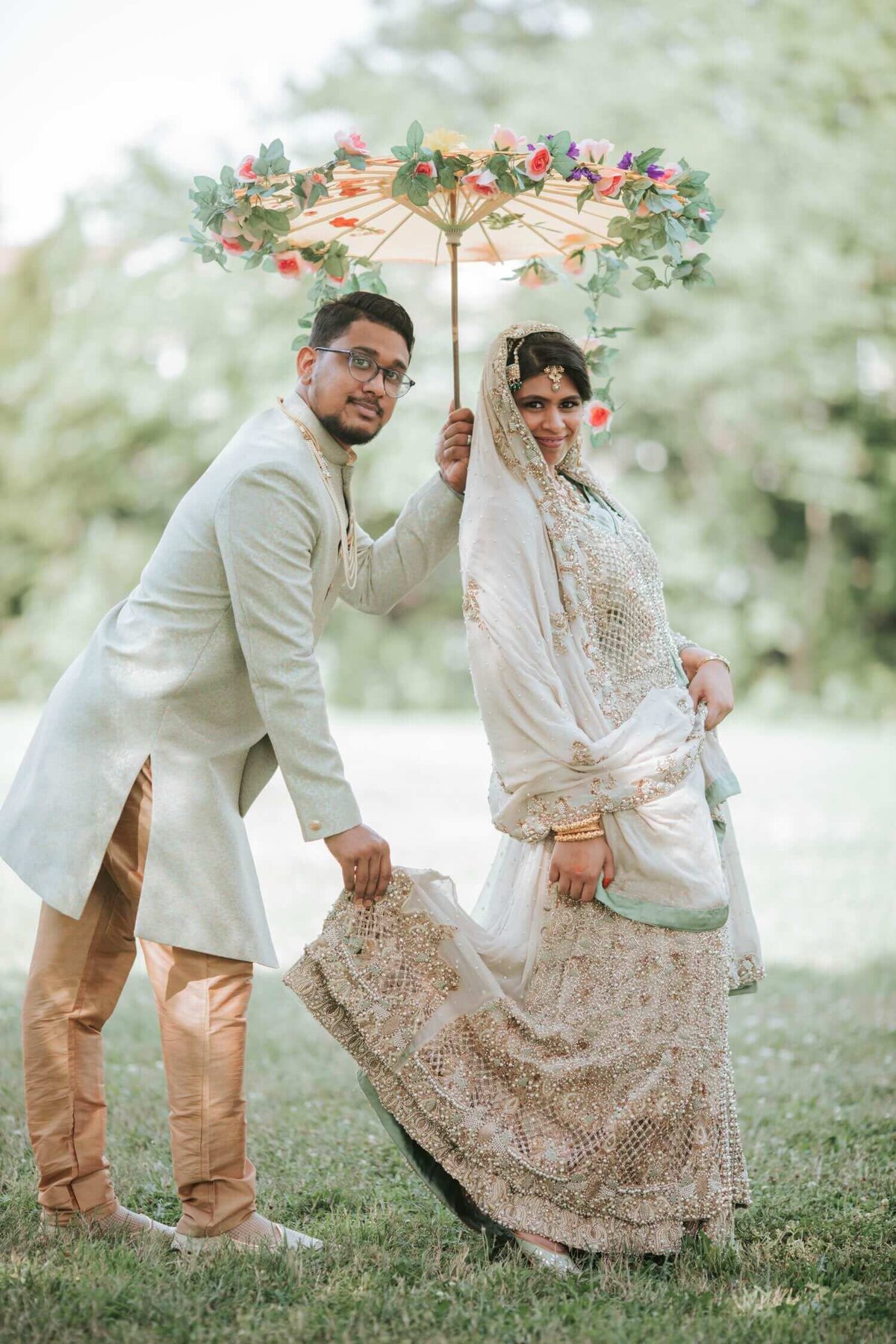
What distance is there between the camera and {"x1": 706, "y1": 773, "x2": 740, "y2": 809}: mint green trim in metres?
3.53

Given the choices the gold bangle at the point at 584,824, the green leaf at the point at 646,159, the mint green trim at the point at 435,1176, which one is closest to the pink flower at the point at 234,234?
the green leaf at the point at 646,159

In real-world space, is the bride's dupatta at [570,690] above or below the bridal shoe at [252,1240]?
above

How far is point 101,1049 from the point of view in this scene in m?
3.51

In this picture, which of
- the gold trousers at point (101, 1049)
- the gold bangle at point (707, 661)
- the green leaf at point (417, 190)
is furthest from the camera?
the gold bangle at point (707, 661)

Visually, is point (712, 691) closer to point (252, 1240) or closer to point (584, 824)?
point (584, 824)

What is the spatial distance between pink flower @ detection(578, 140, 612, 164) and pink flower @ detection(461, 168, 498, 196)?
8.5 inches

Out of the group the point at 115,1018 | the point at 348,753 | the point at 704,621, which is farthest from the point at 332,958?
the point at 704,621

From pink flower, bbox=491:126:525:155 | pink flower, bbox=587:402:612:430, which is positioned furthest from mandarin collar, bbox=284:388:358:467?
pink flower, bbox=587:402:612:430

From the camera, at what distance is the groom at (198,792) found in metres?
3.20

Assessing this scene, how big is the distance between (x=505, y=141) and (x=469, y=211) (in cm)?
42

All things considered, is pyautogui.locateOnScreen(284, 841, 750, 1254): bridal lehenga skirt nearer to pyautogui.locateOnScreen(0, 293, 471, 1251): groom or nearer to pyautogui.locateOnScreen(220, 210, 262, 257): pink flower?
pyautogui.locateOnScreen(0, 293, 471, 1251): groom

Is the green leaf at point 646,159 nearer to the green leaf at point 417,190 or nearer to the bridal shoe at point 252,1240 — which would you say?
the green leaf at point 417,190

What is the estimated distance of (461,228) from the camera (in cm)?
379

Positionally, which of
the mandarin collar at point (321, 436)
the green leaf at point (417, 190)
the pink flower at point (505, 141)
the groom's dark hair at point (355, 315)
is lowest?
the mandarin collar at point (321, 436)
